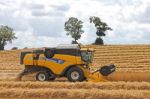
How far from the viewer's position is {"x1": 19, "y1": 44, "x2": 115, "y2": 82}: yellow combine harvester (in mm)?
24391

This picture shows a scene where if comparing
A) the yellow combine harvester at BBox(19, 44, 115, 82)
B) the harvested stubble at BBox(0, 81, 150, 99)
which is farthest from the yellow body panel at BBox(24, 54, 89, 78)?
the harvested stubble at BBox(0, 81, 150, 99)

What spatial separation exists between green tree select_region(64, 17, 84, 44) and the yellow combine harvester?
7334 centimetres

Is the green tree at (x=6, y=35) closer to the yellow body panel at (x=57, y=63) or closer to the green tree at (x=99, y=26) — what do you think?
the green tree at (x=99, y=26)

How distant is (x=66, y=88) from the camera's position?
21.1 meters

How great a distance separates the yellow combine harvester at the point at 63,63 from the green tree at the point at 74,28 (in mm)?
73344

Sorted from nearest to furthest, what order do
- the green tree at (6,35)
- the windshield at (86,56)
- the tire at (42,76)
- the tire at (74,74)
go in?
1. the tire at (74,74)
2. the windshield at (86,56)
3. the tire at (42,76)
4. the green tree at (6,35)

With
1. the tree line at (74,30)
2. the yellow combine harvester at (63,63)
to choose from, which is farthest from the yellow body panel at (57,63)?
the tree line at (74,30)

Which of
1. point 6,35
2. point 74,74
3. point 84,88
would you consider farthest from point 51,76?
point 6,35

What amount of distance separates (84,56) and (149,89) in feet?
18.0

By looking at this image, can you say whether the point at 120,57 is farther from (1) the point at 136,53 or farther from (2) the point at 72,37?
(2) the point at 72,37

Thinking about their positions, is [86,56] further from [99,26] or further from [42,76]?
[99,26]

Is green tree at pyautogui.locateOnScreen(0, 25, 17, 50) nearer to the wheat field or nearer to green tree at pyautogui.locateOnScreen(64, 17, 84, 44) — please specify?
green tree at pyautogui.locateOnScreen(64, 17, 84, 44)

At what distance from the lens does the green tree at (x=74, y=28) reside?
326 feet

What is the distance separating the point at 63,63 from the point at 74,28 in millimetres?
75885
